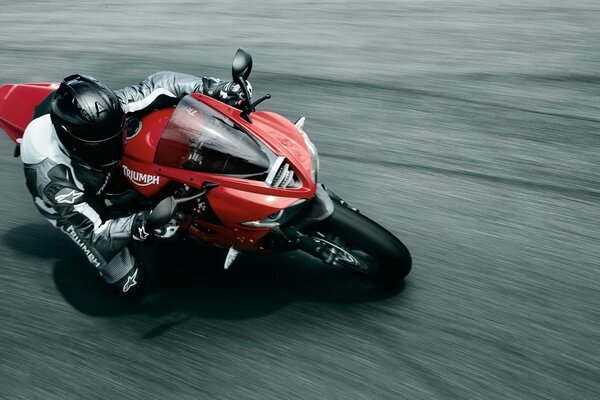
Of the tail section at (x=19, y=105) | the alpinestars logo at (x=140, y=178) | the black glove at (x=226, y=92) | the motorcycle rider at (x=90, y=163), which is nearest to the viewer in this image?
the motorcycle rider at (x=90, y=163)

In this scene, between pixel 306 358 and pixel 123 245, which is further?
pixel 123 245

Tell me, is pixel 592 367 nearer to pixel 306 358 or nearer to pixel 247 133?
pixel 306 358

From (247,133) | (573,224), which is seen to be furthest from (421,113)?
(247,133)

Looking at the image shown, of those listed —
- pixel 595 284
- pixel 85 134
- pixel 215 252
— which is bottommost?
pixel 215 252

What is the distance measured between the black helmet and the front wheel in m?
1.26

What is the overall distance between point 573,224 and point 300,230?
7.43 feet

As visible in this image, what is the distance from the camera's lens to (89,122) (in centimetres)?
422

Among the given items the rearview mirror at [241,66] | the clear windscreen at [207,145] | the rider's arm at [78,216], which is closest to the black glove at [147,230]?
the rider's arm at [78,216]

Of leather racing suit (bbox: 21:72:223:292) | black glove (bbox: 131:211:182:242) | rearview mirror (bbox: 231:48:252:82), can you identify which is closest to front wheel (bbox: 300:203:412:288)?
black glove (bbox: 131:211:182:242)

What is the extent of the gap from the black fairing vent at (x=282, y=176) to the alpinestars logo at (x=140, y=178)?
2.60 ft

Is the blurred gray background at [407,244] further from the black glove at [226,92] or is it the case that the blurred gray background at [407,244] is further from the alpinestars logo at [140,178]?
the black glove at [226,92]

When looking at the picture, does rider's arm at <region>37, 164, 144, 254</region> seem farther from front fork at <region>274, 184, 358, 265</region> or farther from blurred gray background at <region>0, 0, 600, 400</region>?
front fork at <region>274, 184, 358, 265</region>

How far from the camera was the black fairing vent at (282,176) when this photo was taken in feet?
13.2

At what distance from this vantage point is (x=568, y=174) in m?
5.97
